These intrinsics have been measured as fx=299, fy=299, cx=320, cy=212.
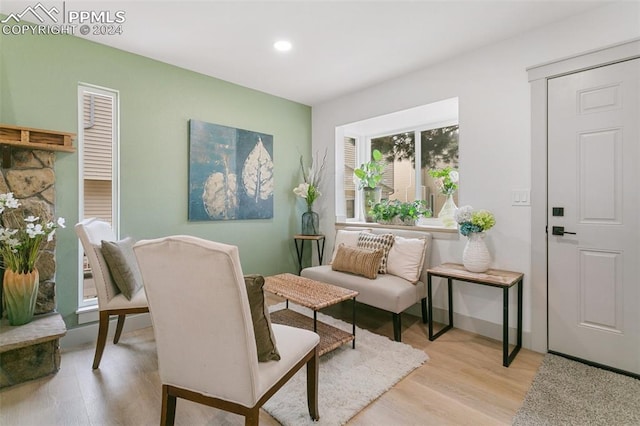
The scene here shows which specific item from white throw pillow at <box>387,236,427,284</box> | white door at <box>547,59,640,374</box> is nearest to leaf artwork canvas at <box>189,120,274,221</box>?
white throw pillow at <box>387,236,427,284</box>

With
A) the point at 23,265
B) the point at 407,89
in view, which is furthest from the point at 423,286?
the point at 23,265

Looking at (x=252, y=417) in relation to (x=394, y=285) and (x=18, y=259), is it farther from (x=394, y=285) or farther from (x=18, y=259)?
(x=18, y=259)

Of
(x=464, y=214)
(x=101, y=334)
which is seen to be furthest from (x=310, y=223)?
(x=101, y=334)

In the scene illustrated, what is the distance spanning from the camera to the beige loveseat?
254 centimetres

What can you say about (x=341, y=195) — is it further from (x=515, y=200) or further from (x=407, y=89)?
(x=515, y=200)

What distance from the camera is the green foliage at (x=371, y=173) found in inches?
156

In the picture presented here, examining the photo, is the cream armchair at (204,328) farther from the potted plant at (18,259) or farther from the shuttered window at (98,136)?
the shuttered window at (98,136)

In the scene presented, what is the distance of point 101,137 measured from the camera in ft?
8.98

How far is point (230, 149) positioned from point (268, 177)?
1.98 feet

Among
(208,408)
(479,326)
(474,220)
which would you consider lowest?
(208,408)

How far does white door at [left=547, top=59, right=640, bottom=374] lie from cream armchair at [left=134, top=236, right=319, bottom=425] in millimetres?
2261

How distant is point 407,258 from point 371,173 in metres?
1.49

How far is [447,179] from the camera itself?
3.32m

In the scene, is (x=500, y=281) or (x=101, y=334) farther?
(x=500, y=281)
